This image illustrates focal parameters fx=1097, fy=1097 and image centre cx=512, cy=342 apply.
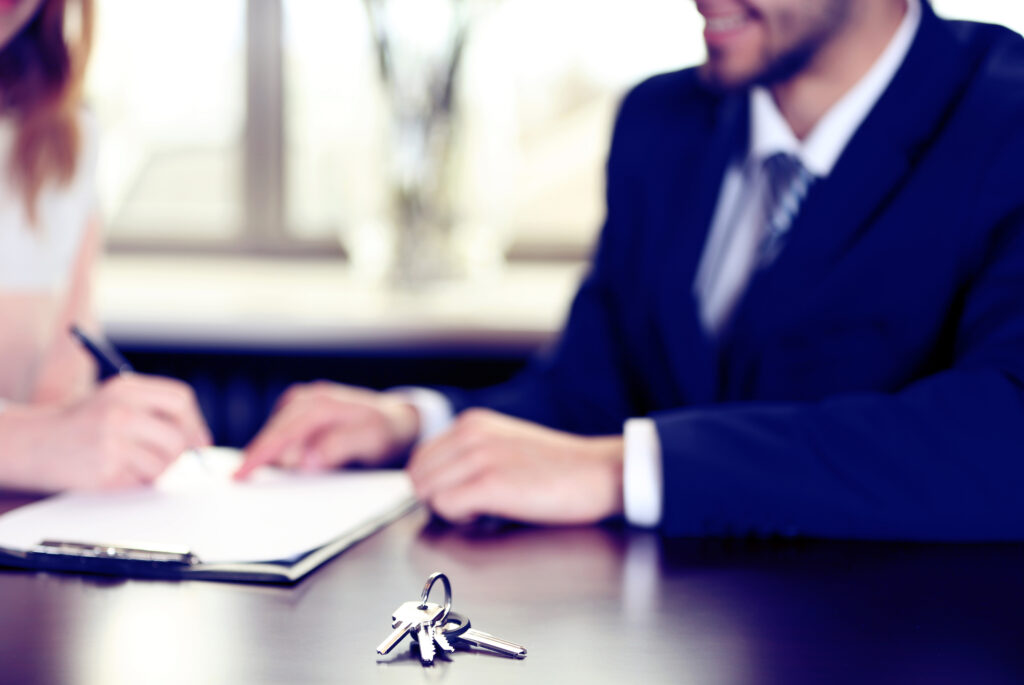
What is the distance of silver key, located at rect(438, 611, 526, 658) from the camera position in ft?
2.06

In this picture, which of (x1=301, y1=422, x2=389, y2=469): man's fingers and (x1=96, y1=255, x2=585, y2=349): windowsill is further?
(x1=96, y1=255, x2=585, y2=349): windowsill

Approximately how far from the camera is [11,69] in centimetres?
139

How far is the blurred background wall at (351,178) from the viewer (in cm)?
215

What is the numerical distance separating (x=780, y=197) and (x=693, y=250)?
4.8 inches

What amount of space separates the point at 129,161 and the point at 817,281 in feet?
7.39

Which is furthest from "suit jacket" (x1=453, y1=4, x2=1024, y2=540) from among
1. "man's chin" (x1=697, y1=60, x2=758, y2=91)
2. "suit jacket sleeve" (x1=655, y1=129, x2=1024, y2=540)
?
"man's chin" (x1=697, y1=60, x2=758, y2=91)

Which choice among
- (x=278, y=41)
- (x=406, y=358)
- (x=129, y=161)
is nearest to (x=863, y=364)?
(x=406, y=358)

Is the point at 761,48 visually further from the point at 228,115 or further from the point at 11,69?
the point at 228,115

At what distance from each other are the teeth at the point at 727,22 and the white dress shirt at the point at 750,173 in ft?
0.44

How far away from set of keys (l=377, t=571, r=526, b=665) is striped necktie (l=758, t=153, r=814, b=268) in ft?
2.26

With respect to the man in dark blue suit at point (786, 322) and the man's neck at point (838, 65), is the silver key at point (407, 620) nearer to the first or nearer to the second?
the man in dark blue suit at point (786, 322)

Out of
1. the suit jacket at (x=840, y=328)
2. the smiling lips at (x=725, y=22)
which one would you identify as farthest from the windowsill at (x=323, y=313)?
the smiling lips at (x=725, y=22)

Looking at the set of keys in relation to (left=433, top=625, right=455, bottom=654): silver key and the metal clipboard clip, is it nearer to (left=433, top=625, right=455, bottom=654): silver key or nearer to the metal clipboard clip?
(left=433, top=625, right=455, bottom=654): silver key

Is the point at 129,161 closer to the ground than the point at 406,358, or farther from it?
farther from it
